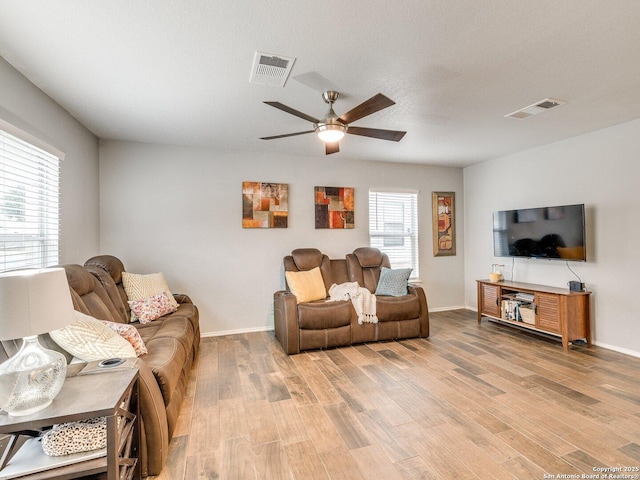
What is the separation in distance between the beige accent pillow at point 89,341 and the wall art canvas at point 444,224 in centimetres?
479

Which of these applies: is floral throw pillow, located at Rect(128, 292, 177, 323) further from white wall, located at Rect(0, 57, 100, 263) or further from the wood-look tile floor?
white wall, located at Rect(0, 57, 100, 263)

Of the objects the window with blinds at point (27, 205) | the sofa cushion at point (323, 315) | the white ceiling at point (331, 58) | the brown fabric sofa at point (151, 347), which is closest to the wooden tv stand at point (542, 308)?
the white ceiling at point (331, 58)

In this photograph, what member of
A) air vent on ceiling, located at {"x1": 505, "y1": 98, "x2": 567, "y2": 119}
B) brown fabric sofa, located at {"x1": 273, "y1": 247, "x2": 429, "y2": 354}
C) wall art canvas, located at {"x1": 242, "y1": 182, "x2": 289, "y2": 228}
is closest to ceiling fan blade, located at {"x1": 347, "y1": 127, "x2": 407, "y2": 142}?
air vent on ceiling, located at {"x1": 505, "y1": 98, "x2": 567, "y2": 119}

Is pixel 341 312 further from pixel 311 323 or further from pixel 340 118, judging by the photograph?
pixel 340 118

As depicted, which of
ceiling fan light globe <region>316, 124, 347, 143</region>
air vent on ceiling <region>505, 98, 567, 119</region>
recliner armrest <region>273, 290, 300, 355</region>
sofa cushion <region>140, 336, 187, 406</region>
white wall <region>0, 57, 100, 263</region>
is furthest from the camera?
recliner armrest <region>273, 290, 300, 355</region>

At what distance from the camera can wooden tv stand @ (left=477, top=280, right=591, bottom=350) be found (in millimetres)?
3631

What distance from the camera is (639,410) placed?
2320 mm

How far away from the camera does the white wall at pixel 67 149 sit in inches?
90.1

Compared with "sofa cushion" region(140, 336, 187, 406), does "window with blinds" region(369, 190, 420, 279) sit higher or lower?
higher

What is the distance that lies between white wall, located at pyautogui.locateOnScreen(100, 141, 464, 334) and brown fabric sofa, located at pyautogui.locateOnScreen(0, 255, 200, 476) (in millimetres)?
614

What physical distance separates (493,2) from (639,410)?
2893 millimetres

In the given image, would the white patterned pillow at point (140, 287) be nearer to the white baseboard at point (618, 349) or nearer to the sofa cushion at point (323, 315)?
the sofa cushion at point (323, 315)

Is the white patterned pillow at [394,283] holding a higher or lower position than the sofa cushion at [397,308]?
higher

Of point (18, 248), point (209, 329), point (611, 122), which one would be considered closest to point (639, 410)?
point (611, 122)
